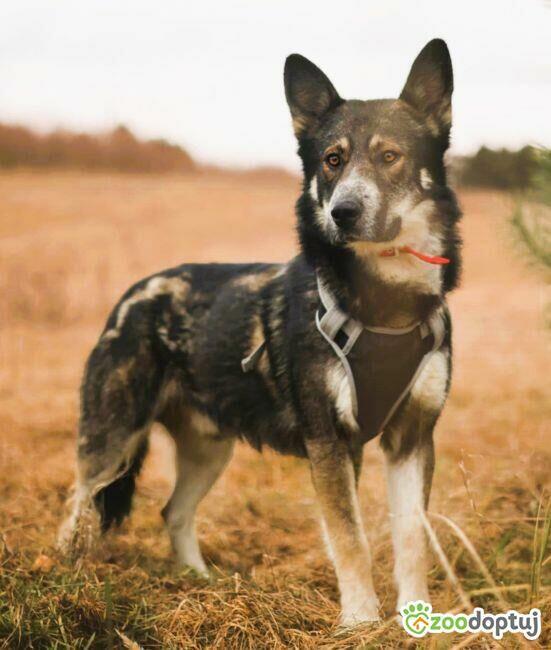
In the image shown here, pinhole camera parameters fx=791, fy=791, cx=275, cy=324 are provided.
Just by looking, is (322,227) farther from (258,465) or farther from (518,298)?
(518,298)

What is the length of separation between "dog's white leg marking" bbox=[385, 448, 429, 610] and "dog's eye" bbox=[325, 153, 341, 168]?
3.87 feet

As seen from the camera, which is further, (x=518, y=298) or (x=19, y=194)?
(x=518, y=298)

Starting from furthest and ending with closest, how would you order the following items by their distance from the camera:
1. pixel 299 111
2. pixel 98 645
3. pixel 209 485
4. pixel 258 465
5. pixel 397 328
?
pixel 258 465 < pixel 209 485 < pixel 299 111 < pixel 397 328 < pixel 98 645

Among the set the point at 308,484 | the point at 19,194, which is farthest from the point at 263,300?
the point at 19,194

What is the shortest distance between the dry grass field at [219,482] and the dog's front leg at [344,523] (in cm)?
15

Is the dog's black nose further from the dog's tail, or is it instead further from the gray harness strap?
the dog's tail

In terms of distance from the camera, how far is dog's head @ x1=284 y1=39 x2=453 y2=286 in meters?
2.96

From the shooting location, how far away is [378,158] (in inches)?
120

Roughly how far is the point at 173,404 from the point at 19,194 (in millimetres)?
5967

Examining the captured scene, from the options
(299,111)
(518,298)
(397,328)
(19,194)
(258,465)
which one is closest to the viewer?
(397,328)

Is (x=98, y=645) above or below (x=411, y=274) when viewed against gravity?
below

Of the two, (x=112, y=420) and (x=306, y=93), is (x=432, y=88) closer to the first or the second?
(x=306, y=93)

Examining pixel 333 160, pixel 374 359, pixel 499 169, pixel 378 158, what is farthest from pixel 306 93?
pixel 499 169

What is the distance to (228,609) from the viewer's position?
279 centimetres
